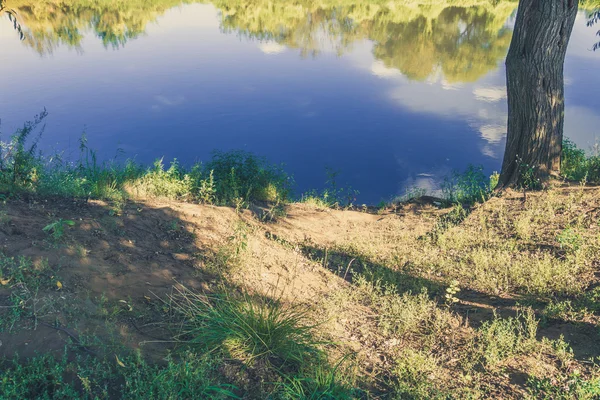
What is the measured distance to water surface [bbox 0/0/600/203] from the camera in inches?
466

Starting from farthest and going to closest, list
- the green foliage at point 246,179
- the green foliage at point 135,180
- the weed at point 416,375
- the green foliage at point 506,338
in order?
the green foliage at point 246,179 < the green foliage at point 135,180 < the green foliage at point 506,338 < the weed at point 416,375

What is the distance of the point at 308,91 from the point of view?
15.9 m

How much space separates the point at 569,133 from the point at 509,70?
6529mm

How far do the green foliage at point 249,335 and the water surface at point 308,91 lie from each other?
268 inches

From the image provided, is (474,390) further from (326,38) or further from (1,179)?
(326,38)

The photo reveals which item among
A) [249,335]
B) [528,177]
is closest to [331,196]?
[528,177]

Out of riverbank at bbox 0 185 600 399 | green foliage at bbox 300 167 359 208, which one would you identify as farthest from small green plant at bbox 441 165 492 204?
green foliage at bbox 300 167 359 208

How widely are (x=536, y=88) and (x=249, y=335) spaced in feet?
19.5

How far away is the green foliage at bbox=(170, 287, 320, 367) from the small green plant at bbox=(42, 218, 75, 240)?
145 centimetres

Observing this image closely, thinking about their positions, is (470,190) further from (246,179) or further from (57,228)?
(57,228)

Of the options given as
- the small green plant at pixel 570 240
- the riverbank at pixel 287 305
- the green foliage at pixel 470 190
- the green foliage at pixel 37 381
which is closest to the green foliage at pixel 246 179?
the riverbank at pixel 287 305

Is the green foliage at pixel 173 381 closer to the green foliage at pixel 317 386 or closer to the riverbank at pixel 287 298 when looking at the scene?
the riverbank at pixel 287 298

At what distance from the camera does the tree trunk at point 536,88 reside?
6616 millimetres

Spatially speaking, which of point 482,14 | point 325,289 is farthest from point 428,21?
point 325,289
